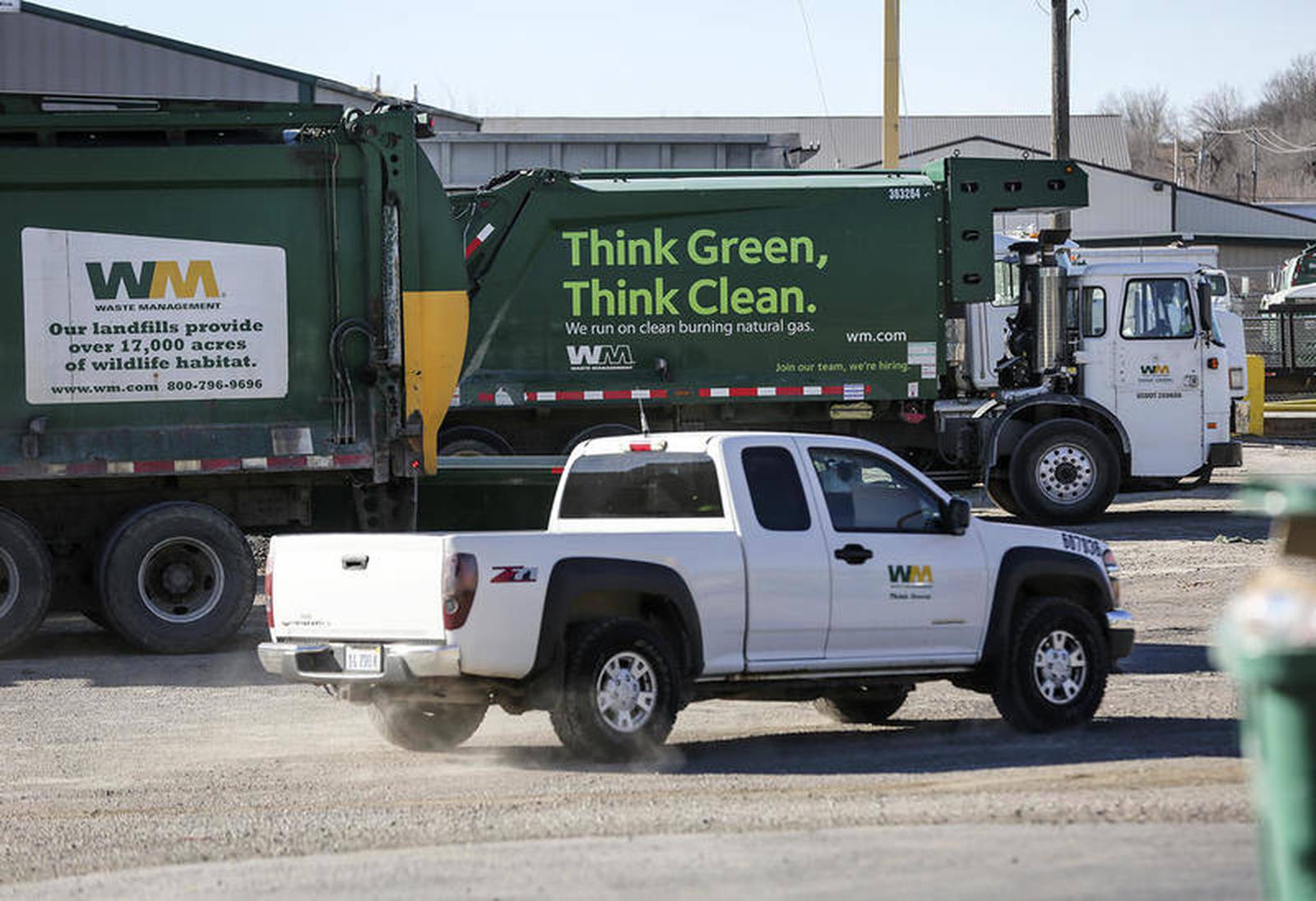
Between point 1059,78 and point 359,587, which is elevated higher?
point 1059,78

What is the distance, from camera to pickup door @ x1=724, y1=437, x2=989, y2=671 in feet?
36.4

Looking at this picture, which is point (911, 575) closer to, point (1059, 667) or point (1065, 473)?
point (1059, 667)

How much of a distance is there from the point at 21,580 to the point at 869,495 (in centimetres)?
704

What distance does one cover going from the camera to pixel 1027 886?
744 centimetres

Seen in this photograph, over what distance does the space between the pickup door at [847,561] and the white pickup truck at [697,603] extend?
0.01 m

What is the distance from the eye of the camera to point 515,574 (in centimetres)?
1036

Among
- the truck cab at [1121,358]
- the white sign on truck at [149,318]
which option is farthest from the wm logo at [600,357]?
the white sign on truck at [149,318]

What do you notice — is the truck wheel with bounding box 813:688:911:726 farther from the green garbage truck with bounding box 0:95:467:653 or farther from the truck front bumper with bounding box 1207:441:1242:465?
the truck front bumper with bounding box 1207:441:1242:465

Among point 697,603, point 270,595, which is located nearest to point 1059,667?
point 697,603

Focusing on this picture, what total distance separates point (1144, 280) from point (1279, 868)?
67.8 ft

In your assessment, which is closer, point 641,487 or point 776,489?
point 776,489

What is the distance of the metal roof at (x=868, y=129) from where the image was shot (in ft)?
253

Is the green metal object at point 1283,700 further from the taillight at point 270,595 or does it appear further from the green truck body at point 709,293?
the green truck body at point 709,293

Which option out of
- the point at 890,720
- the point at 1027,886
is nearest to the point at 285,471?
the point at 890,720
